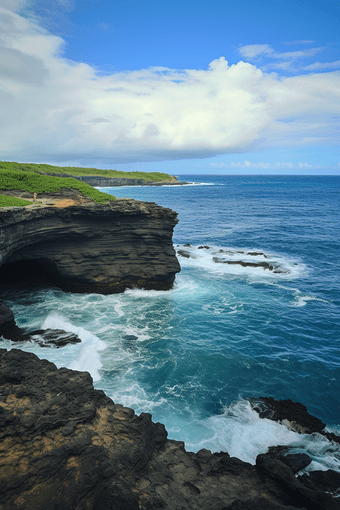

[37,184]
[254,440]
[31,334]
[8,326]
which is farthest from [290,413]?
[37,184]

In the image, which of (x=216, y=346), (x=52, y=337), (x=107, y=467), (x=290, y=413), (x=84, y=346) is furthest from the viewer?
(x=216, y=346)

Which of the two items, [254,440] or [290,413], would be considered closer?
[254,440]

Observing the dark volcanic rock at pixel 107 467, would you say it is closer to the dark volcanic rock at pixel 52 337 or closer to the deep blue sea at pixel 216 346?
the deep blue sea at pixel 216 346

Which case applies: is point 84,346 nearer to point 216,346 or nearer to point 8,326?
point 8,326

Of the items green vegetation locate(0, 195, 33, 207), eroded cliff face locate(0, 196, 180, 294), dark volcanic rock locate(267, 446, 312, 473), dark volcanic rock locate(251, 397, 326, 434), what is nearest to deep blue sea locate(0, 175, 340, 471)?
dark volcanic rock locate(251, 397, 326, 434)

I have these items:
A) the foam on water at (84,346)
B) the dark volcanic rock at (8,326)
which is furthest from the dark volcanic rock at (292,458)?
the dark volcanic rock at (8,326)

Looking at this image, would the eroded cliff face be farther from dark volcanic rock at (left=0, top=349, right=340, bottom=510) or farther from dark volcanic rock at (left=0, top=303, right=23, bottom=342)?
dark volcanic rock at (left=0, top=349, right=340, bottom=510)

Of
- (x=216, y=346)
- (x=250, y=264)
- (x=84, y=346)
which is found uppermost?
(x=250, y=264)

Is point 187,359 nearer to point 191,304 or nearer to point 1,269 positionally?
point 191,304
